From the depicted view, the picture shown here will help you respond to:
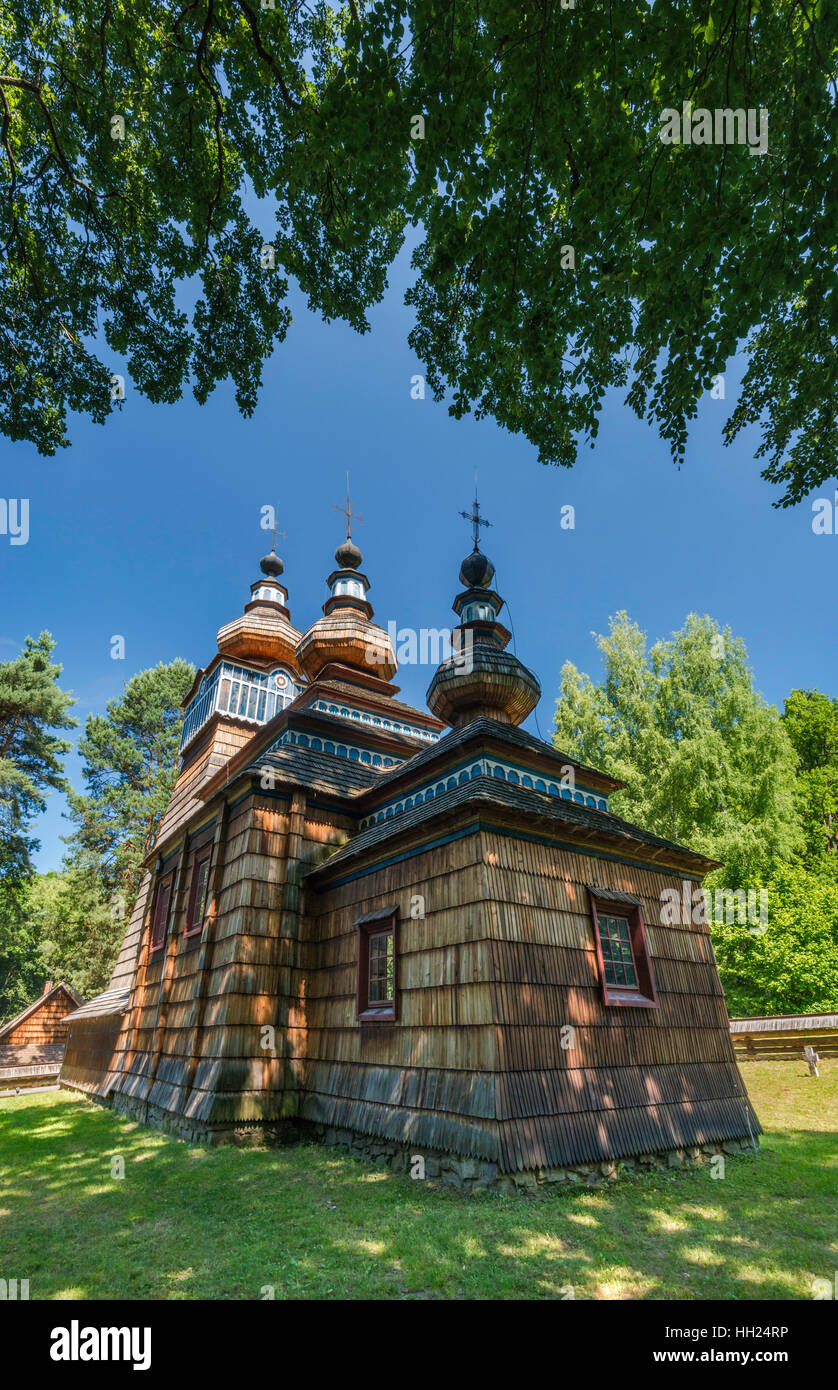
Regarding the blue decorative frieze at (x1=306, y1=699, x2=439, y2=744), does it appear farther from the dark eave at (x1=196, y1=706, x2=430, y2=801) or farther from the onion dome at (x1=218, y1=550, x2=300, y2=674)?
the onion dome at (x1=218, y1=550, x2=300, y2=674)

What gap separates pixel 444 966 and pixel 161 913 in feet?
32.9

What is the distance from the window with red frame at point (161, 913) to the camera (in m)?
14.8

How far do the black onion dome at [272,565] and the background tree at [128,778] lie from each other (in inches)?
435

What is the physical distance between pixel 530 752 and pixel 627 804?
13643 millimetres

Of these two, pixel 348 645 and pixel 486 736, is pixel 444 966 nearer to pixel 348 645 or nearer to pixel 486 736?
pixel 486 736

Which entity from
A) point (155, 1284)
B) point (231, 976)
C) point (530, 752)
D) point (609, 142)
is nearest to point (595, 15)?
point (609, 142)

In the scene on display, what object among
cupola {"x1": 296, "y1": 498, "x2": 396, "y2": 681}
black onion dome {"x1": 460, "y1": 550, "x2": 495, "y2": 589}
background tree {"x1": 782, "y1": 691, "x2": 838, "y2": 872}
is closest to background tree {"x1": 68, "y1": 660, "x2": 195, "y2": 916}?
cupola {"x1": 296, "y1": 498, "x2": 396, "y2": 681}

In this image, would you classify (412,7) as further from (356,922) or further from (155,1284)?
(356,922)

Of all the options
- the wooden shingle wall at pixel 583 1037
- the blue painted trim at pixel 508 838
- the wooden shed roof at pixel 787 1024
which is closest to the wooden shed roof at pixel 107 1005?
the blue painted trim at pixel 508 838

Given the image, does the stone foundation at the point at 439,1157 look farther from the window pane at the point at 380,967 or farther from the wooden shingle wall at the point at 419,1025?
the window pane at the point at 380,967

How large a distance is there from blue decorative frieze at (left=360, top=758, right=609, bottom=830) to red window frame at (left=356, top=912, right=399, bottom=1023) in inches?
79.8

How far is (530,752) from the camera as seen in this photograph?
1074 centimetres

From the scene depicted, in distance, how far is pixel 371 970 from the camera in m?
9.83

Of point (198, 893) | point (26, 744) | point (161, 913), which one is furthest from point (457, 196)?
point (26, 744)
